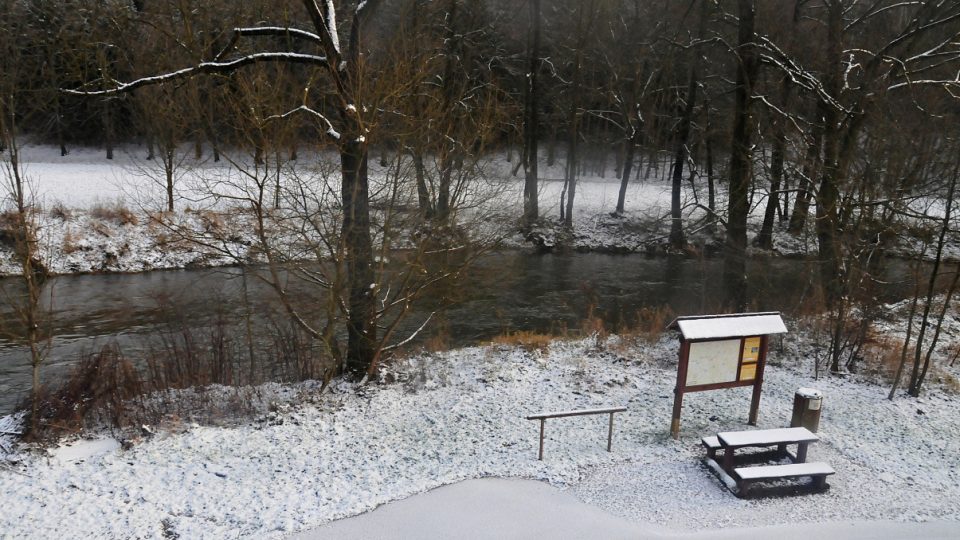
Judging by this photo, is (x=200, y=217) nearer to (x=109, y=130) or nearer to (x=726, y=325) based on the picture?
(x=726, y=325)

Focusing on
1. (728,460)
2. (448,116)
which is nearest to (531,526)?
(728,460)

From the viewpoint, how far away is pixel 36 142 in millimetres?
38438

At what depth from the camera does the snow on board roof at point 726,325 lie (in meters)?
9.21

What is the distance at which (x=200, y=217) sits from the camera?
15766mm

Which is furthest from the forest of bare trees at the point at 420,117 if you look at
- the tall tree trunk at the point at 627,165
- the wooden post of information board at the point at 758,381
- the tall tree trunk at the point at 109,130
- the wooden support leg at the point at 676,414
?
the tall tree trunk at the point at 109,130

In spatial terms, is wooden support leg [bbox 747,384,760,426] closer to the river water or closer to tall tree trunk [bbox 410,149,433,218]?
the river water

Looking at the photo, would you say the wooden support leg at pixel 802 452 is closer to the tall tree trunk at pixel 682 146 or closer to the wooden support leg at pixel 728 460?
the wooden support leg at pixel 728 460

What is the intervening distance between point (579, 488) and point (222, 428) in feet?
16.0

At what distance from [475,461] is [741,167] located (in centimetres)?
920

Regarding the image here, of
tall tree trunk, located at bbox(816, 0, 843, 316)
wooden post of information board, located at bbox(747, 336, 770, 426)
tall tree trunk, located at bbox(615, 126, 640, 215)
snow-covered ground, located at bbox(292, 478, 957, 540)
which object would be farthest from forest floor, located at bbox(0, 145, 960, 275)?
snow-covered ground, located at bbox(292, 478, 957, 540)

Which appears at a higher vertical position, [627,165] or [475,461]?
[627,165]

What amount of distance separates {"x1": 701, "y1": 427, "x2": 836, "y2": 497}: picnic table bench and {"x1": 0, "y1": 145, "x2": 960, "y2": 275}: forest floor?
580 centimetres

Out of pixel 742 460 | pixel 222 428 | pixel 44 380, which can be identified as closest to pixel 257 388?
pixel 222 428

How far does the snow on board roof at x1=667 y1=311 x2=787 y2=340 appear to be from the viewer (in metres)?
9.21
